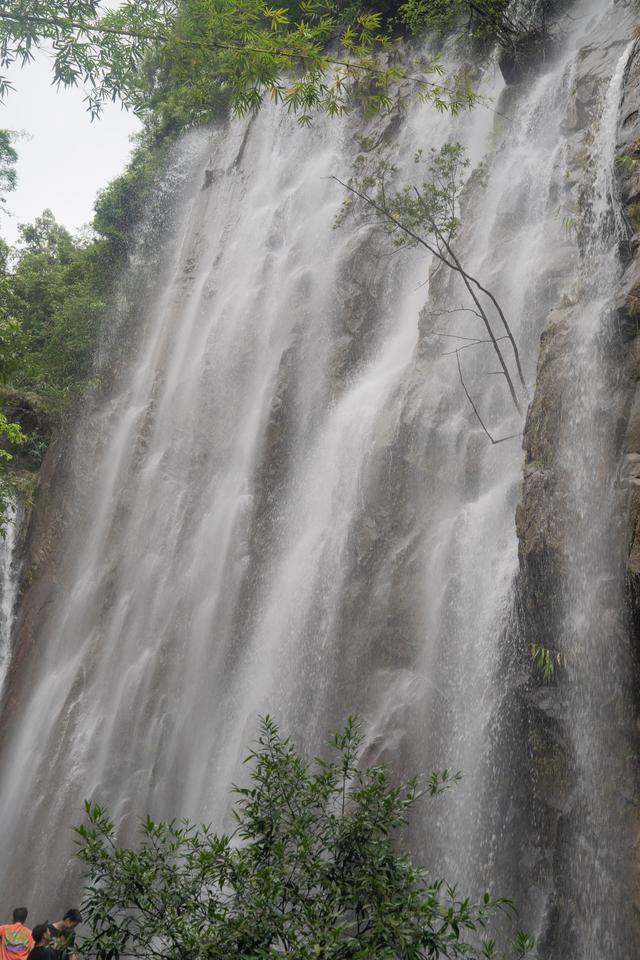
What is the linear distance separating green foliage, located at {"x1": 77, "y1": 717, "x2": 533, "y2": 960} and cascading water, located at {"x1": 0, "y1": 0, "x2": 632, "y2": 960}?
4.03m

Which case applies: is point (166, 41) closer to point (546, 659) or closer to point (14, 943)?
point (546, 659)

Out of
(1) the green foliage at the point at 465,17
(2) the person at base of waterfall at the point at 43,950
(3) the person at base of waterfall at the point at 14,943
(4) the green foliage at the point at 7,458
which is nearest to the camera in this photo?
(2) the person at base of waterfall at the point at 43,950

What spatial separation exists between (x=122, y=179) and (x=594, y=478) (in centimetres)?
2374

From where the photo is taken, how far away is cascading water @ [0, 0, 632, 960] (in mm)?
8414

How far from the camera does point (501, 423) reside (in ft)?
37.2

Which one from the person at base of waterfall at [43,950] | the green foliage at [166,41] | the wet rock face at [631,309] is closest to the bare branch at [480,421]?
the wet rock face at [631,309]

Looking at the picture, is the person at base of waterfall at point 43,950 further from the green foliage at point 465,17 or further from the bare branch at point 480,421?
the green foliage at point 465,17

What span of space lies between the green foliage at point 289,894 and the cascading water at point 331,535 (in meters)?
4.03

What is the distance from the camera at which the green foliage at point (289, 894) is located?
3.57 metres

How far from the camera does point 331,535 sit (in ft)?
41.6

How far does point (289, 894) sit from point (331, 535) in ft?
29.2

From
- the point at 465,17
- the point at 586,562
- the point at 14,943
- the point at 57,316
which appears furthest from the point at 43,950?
the point at 465,17

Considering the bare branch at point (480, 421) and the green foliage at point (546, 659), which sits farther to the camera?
the bare branch at point (480, 421)

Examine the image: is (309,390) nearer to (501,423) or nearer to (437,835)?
A: (501,423)
